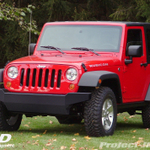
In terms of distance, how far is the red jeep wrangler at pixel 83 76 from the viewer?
7.10m

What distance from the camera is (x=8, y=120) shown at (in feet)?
26.8

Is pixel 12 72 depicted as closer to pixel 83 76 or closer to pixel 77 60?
pixel 77 60

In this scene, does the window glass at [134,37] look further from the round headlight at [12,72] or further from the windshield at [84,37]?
the round headlight at [12,72]

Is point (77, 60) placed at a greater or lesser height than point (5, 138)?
greater

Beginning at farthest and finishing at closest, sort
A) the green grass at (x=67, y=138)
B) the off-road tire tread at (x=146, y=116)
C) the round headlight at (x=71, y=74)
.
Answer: the off-road tire tread at (x=146, y=116) → the round headlight at (x=71, y=74) → the green grass at (x=67, y=138)

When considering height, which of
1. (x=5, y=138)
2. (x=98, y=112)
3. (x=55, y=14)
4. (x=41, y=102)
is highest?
(x=55, y=14)

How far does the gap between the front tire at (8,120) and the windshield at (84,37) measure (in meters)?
1.43

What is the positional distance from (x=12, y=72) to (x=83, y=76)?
1283 millimetres

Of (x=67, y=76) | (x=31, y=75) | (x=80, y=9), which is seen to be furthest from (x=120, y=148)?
Answer: (x=80, y=9)

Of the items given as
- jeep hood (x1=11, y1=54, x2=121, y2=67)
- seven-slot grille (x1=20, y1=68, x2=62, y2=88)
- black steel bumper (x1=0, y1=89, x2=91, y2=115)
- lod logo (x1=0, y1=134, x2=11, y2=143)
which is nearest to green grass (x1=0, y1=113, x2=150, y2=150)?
lod logo (x1=0, y1=134, x2=11, y2=143)

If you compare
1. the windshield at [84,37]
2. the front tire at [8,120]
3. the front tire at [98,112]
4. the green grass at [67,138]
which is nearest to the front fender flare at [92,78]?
the front tire at [98,112]

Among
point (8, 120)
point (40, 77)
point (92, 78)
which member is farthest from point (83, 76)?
point (8, 120)

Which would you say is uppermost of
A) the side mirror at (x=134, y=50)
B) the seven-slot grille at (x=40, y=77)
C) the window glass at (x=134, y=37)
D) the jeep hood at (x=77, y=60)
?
the window glass at (x=134, y=37)

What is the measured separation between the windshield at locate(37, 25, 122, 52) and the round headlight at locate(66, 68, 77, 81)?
4.13 feet
